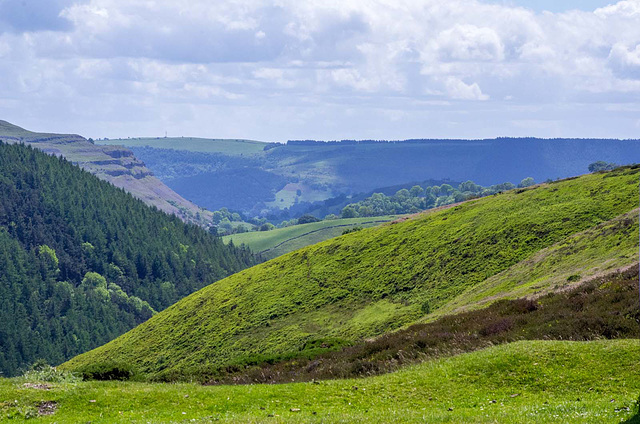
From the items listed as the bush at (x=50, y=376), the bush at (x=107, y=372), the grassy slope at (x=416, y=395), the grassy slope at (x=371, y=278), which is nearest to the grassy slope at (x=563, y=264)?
the grassy slope at (x=371, y=278)

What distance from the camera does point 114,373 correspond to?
134ft

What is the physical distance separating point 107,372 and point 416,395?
67.8ft

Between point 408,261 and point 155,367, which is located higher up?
point 408,261

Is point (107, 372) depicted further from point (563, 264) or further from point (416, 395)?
point (563, 264)

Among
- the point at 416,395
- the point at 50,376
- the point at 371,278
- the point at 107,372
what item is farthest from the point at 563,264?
the point at 50,376

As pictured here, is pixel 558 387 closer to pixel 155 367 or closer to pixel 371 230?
pixel 155 367

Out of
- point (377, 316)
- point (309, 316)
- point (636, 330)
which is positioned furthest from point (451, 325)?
point (309, 316)

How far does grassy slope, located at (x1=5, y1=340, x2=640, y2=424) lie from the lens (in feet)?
80.6

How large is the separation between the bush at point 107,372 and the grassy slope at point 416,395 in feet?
25.4

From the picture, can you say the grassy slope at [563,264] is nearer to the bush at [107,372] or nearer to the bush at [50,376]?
the bush at [107,372]

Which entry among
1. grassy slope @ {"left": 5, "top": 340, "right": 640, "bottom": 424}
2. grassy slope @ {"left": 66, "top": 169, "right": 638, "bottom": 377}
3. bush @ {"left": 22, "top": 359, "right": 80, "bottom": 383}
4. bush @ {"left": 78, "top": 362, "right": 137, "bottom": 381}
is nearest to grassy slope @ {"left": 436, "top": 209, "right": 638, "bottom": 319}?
grassy slope @ {"left": 66, "top": 169, "right": 638, "bottom": 377}

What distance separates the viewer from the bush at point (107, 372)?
39.3 m

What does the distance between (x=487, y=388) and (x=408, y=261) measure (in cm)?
7261

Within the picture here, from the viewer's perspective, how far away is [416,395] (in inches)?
1123
